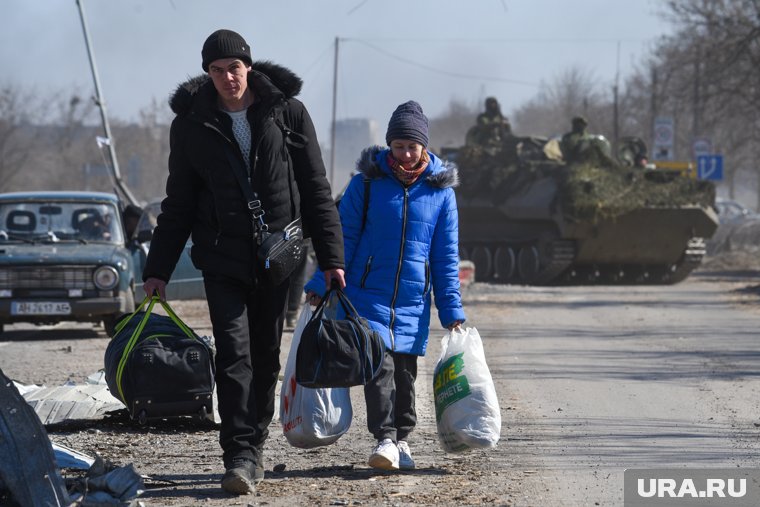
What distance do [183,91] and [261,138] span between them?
16.2 inches

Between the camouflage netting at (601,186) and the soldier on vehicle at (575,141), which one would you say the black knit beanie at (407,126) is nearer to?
the camouflage netting at (601,186)

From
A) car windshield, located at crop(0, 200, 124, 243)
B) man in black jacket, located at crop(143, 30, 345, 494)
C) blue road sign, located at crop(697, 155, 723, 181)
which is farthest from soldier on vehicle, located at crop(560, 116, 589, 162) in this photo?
man in black jacket, located at crop(143, 30, 345, 494)

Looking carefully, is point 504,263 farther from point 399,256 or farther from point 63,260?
point 399,256

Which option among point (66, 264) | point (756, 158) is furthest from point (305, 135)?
point (756, 158)

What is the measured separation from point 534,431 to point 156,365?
88.8 inches

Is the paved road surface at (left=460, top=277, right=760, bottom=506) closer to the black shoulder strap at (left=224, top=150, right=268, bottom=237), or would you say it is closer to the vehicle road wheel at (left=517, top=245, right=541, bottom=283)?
the black shoulder strap at (left=224, top=150, right=268, bottom=237)

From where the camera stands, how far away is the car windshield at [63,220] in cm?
1487

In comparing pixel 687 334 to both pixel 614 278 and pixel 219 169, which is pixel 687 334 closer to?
pixel 219 169

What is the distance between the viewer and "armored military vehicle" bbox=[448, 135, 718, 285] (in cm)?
2555

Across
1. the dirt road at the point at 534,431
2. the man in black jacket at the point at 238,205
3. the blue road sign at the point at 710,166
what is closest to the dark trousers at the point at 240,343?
the man in black jacket at the point at 238,205

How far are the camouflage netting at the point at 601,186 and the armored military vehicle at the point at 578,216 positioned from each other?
0.7 inches

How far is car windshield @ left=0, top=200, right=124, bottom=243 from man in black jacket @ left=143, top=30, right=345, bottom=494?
8889 mm

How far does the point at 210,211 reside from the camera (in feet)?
19.8
